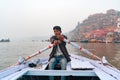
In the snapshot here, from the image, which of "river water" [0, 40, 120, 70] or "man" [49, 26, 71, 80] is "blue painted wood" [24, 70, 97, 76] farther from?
"river water" [0, 40, 120, 70]

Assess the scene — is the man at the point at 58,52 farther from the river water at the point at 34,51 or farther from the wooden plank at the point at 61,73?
the river water at the point at 34,51

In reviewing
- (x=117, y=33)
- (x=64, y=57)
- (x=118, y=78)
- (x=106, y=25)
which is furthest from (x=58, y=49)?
(x=106, y=25)

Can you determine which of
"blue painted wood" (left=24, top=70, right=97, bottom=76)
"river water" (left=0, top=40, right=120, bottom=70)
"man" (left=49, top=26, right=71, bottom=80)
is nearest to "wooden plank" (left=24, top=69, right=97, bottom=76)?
"blue painted wood" (left=24, top=70, right=97, bottom=76)

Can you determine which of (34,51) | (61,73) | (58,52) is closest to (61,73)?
(61,73)

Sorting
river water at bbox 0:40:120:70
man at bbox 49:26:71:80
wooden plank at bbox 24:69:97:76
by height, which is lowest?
river water at bbox 0:40:120:70

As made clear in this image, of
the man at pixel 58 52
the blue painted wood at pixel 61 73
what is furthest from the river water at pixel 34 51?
the blue painted wood at pixel 61 73

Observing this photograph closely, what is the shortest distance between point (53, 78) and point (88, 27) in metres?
171

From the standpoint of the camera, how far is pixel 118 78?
18.7 feet

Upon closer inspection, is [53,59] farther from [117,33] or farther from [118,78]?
[117,33]

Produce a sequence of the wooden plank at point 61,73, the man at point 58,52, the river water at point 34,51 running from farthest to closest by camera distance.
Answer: the river water at point 34,51
the man at point 58,52
the wooden plank at point 61,73

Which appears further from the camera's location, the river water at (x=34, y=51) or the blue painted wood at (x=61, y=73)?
the river water at (x=34, y=51)

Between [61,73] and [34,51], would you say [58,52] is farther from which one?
[34,51]

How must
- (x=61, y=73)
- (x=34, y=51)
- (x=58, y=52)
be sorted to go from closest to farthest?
(x=61, y=73)
(x=58, y=52)
(x=34, y=51)

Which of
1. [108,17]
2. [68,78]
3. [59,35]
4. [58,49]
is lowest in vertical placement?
[68,78]
